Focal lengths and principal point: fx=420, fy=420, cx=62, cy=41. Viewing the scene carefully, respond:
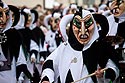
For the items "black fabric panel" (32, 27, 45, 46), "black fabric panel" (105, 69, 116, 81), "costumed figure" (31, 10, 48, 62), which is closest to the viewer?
"black fabric panel" (105, 69, 116, 81)

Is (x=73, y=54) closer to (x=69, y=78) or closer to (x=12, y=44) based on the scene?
(x=69, y=78)

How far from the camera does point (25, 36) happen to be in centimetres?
916

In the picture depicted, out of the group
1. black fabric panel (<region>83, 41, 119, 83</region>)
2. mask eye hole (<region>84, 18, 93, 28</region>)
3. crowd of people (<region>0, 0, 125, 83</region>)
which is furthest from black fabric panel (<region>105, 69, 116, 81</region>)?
mask eye hole (<region>84, 18, 93, 28</region>)

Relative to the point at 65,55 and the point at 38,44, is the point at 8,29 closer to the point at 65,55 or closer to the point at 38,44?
the point at 65,55

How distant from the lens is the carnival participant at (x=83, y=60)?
5508 mm

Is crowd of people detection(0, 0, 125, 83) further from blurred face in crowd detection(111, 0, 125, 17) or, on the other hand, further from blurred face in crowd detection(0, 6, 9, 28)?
blurred face in crowd detection(111, 0, 125, 17)

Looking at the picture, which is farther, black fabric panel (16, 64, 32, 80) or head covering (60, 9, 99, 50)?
black fabric panel (16, 64, 32, 80)

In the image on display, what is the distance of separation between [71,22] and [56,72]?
29.6 inches

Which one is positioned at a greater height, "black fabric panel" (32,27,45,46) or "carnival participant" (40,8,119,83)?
"black fabric panel" (32,27,45,46)

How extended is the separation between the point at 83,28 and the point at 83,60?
0.46 m

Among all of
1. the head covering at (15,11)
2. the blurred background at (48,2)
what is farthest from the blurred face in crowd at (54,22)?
the head covering at (15,11)

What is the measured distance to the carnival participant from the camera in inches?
217

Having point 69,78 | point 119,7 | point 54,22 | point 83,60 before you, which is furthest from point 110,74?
point 54,22

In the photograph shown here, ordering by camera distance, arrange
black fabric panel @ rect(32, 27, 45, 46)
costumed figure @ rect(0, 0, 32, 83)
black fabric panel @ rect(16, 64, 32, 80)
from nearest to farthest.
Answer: costumed figure @ rect(0, 0, 32, 83) < black fabric panel @ rect(16, 64, 32, 80) < black fabric panel @ rect(32, 27, 45, 46)
